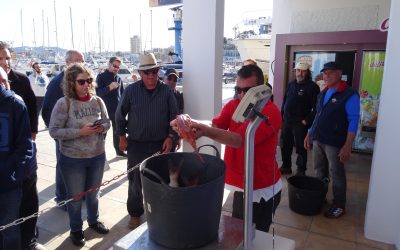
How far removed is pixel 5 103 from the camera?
2.10m

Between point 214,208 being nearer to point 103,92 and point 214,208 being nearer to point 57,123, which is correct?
point 57,123

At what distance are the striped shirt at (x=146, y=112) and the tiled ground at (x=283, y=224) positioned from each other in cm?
111

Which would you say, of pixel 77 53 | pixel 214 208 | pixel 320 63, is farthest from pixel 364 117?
pixel 214 208

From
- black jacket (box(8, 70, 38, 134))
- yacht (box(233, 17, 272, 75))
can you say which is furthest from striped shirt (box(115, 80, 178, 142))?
yacht (box(233, 17, 272, 75))

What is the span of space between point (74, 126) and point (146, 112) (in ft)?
2.31

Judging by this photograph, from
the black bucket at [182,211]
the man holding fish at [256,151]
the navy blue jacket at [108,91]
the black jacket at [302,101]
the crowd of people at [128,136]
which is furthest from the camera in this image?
the navy blue jacket at [108,91]

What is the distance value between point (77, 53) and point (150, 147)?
157 cm

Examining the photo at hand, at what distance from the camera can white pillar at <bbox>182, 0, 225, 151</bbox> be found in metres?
3.54

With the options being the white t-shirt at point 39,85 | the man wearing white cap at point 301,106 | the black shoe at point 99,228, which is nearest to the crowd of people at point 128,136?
the black shoe at point 99,228

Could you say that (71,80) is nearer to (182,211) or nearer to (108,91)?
(182,211)

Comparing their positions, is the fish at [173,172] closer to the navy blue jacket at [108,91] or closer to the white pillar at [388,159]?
the white pillar at [388,159]

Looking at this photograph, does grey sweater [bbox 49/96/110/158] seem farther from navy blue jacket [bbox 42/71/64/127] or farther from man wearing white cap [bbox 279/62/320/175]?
man wearing white cap [bbox 279/62/320/175]

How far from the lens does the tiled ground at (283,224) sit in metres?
3.12

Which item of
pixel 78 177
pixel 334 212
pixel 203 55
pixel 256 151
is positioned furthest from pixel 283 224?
pixel 78 177
